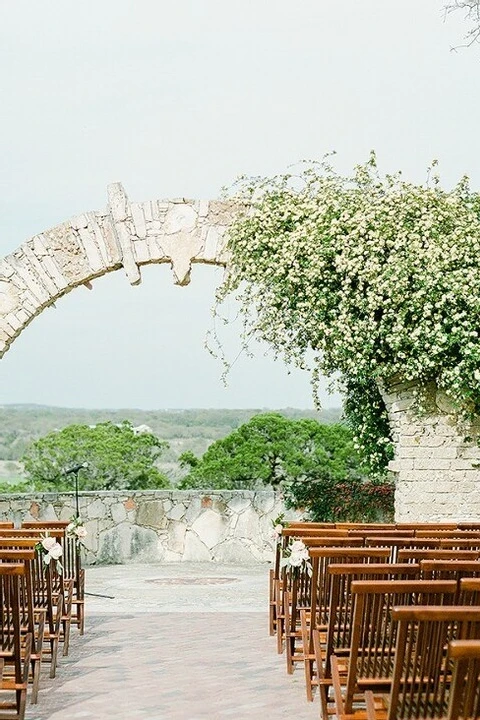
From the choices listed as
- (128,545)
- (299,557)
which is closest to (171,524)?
(128,545)

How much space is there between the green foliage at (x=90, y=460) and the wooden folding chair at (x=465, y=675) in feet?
44.5

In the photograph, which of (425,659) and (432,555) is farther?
(432,555)

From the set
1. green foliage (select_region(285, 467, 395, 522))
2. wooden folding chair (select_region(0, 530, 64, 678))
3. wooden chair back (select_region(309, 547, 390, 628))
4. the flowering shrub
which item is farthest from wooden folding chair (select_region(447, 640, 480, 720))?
green foliage (select_region(285, 467, 395, 522))

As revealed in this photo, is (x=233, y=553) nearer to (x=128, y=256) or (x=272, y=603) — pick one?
(x=128, y=256)

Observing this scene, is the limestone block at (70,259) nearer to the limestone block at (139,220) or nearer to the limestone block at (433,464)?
the limestone block at (139,220)

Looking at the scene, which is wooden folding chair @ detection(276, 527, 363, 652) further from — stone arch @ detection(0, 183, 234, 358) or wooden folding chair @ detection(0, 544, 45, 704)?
stone arch @ detection(0, 183, 234, 358)

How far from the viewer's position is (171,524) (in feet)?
47.9

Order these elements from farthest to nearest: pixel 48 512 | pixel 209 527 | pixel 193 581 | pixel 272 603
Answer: pixel 209 527 → pixel 48 512 → pixel 193 581 → pixel 272 603

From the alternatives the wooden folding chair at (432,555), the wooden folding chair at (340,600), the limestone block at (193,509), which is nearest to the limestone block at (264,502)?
the limestone block at (193,509)

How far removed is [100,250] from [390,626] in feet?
25.4

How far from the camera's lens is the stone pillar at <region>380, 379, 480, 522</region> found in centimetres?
1150

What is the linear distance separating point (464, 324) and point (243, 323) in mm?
2202

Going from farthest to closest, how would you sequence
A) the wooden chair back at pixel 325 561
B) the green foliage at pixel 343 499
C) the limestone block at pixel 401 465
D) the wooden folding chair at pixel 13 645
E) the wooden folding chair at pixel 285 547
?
the green foliage at pixel 343 499 < the limestone block at pixel 401 465 < the wooden folding chair at pixel 285 547 < the wooden chair back at pixel 325 561 < the wooden folding chair at pixel 13 645

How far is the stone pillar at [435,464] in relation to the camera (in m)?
11.5
